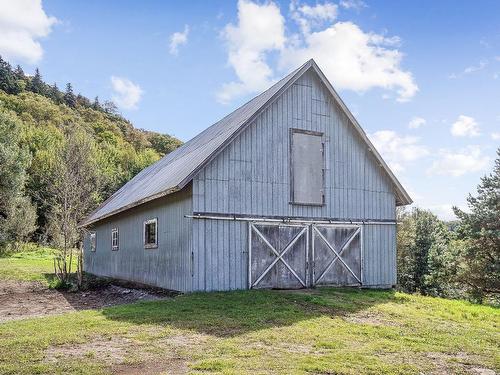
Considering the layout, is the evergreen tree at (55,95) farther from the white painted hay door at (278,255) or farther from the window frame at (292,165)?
the white painted hay door at (278,255)

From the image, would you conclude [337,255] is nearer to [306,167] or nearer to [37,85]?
[306,167]

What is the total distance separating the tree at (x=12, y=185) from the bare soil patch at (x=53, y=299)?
19.0 metres

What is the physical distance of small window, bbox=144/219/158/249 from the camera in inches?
632

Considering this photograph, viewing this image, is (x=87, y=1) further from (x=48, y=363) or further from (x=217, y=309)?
(x=48, y=363)

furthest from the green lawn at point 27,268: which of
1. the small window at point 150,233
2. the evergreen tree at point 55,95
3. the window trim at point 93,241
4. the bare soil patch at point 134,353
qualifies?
the evergreen tree at point 55,95

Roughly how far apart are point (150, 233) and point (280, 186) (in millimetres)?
4889

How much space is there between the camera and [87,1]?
13211mm

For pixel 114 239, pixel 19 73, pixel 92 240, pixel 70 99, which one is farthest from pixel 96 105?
pixel 114 239

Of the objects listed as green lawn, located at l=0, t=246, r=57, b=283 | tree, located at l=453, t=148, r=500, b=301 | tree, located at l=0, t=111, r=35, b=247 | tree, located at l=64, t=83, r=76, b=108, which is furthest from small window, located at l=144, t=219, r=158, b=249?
tree, located at l=64, t=83, r=76, b=108

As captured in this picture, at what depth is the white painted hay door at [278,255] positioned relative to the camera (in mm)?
14422

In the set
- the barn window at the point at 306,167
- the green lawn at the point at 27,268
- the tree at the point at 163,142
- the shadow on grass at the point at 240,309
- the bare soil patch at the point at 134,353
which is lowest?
the green lawn at the point at 27,268

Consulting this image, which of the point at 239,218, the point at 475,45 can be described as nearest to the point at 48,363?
the point at 239,218

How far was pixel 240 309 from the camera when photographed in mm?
11148

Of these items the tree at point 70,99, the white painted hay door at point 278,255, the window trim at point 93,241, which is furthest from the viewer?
the tree at point 70,99
